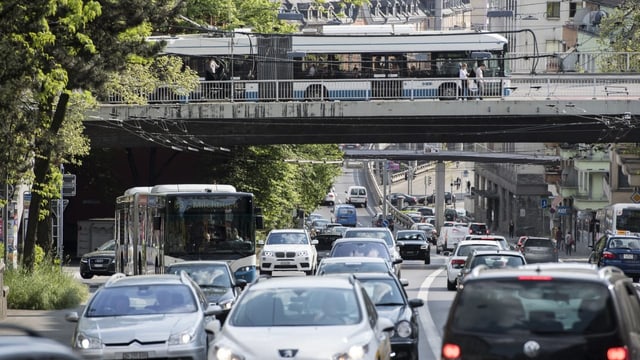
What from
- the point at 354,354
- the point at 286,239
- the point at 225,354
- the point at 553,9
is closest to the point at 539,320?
the point at 354,354

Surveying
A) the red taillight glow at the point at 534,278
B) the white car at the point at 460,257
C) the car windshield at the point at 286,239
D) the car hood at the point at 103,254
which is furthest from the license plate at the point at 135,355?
the car hood at the point at 103,254

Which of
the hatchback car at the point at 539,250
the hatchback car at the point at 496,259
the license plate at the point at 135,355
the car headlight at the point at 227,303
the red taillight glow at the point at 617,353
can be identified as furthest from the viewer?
the hatchback car at the point at 539,250

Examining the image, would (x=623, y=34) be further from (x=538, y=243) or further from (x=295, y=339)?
(x=295, y=339)

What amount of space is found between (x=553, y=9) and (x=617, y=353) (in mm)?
118398

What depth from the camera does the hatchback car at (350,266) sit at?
2432cm

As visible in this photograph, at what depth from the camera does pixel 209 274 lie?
2547 centimetres

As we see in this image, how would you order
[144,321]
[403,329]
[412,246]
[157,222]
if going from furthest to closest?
[412,246]
[157,222]
[403,329]
[144,321]

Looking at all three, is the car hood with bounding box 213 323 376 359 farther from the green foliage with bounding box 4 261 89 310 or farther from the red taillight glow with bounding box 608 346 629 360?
the green foliage with bounding box 4 261 89 310

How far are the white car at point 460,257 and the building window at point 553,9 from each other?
8929cm

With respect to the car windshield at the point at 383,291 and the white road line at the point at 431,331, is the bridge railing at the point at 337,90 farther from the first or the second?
the car windshield at the point at 383,291

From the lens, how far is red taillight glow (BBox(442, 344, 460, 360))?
39.9 ft

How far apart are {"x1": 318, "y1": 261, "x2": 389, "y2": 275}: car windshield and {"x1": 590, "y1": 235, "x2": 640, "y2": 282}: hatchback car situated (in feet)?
59.5

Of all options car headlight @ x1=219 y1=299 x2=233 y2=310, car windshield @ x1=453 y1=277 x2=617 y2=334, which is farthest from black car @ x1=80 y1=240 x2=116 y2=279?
car windshield @ x1=453 y1=277 x2=617 y2=334

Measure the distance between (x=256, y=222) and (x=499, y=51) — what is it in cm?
2748
